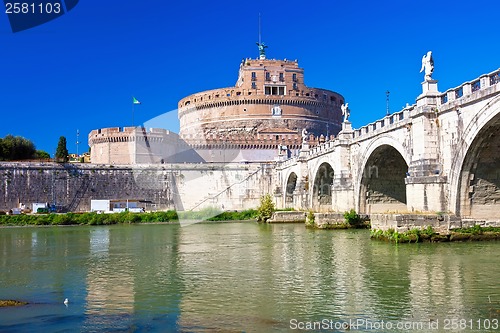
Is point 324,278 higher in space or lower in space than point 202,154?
lower

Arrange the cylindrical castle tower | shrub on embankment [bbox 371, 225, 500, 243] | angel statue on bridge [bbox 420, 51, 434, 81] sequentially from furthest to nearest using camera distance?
the cylindrical castle tower
angel statue on bridge [bbox 420, 51, 434, 81]
shrub on embankment [bbox 371, 225, 500, 243]

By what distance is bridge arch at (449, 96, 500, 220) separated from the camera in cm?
1881

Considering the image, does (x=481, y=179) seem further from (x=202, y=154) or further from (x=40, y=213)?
(x=202, y=154)

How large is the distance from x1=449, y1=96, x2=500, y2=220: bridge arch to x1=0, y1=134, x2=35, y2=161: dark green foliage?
56394mm

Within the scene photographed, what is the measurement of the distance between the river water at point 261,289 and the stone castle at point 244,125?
43431mm

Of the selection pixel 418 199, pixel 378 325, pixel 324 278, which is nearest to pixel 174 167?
pixel 418 199

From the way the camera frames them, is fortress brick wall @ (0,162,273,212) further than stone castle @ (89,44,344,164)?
No

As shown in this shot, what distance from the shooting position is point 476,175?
19.7 meters

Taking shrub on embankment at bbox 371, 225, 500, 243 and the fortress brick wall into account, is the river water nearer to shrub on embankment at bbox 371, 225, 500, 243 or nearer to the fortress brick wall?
shrub on embankment at bbox 371, 225, 500, 243

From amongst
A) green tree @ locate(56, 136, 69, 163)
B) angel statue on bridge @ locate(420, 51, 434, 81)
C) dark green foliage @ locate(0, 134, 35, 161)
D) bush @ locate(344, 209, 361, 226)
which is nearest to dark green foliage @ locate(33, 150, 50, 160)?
dark green foliage @ locate(0, 134, 35, 161)

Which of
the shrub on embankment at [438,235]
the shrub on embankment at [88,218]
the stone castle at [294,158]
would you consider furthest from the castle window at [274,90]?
the shrub on embankment at [438,235]

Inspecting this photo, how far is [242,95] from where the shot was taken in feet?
245

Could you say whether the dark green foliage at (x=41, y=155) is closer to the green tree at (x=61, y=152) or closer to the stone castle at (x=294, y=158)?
the stone castle at (x=294, y=158)

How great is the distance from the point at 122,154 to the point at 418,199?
52.1m
